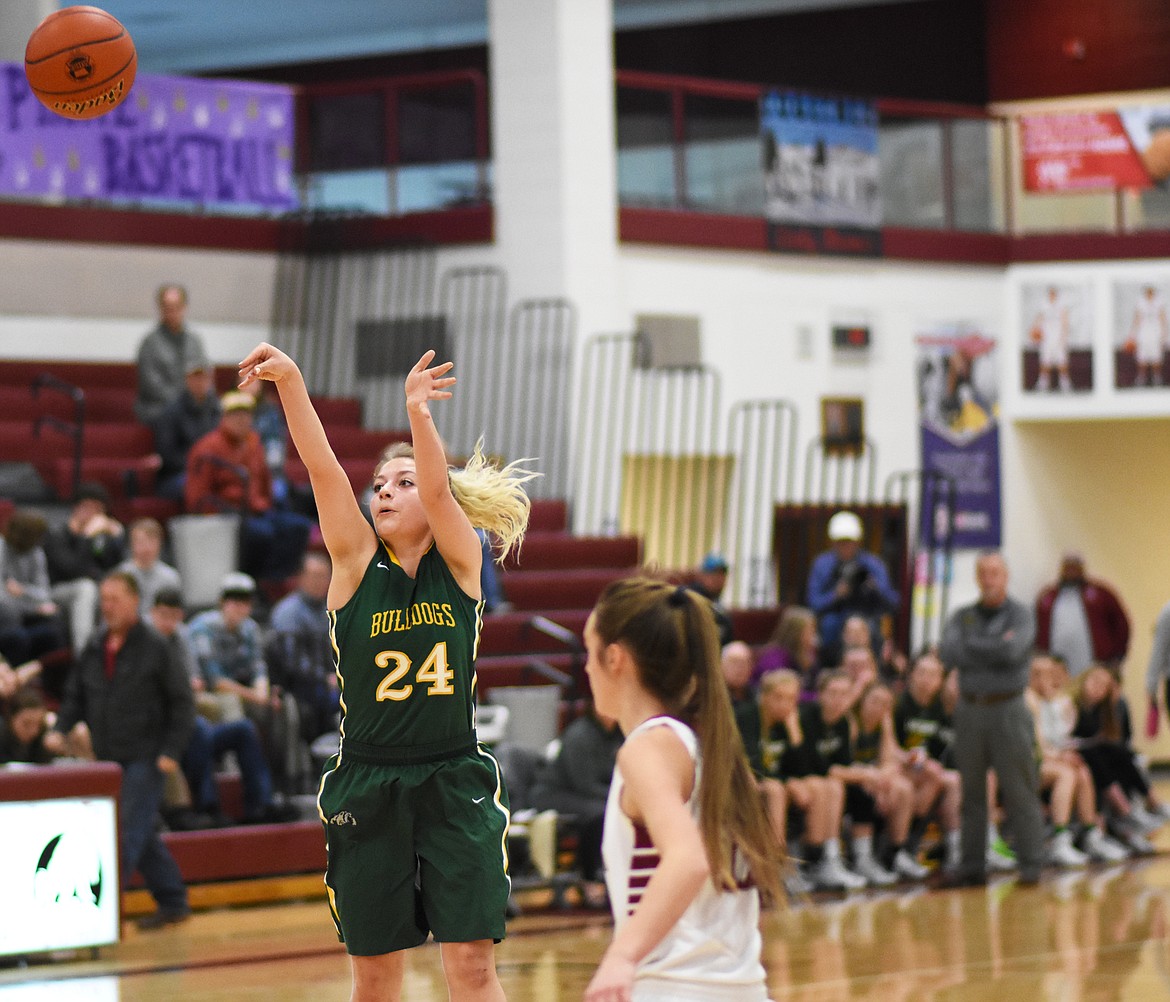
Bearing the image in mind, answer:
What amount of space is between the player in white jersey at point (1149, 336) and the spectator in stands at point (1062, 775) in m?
5.36

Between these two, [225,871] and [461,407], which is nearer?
[225,871]

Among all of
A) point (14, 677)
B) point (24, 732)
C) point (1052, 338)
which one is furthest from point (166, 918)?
point (1052, 338)

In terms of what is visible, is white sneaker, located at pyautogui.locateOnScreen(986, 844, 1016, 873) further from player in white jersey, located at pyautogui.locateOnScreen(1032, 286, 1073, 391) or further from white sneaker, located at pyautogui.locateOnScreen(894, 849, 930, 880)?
player in white jersey, located at pyautogui.locateOnScreen(1032, 286, 1073, 391)

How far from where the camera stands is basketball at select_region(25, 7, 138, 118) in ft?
22.5

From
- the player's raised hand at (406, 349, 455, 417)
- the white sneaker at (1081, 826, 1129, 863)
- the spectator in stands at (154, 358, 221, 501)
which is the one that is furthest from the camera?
the spectator in stands at (154, 358, 221, 501)

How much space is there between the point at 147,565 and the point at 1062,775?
5.76m

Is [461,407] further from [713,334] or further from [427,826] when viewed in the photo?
[427,826]

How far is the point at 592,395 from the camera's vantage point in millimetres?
15062

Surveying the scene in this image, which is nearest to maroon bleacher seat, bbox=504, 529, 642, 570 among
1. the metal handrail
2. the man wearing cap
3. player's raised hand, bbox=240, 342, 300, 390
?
the man wearing cap

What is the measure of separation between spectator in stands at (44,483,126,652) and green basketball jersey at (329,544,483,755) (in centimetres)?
617

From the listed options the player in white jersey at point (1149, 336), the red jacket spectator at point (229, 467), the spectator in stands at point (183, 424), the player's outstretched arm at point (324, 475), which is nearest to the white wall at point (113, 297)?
the spectator in stands at point (183, 424)

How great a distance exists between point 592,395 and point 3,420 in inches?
171

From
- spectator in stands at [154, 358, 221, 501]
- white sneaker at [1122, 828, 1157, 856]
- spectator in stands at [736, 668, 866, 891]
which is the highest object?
spectator in stands at [154, 358, 221, 501]

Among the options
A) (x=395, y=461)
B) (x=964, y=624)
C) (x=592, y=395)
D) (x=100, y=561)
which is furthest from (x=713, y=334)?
(x=395, y=461)
